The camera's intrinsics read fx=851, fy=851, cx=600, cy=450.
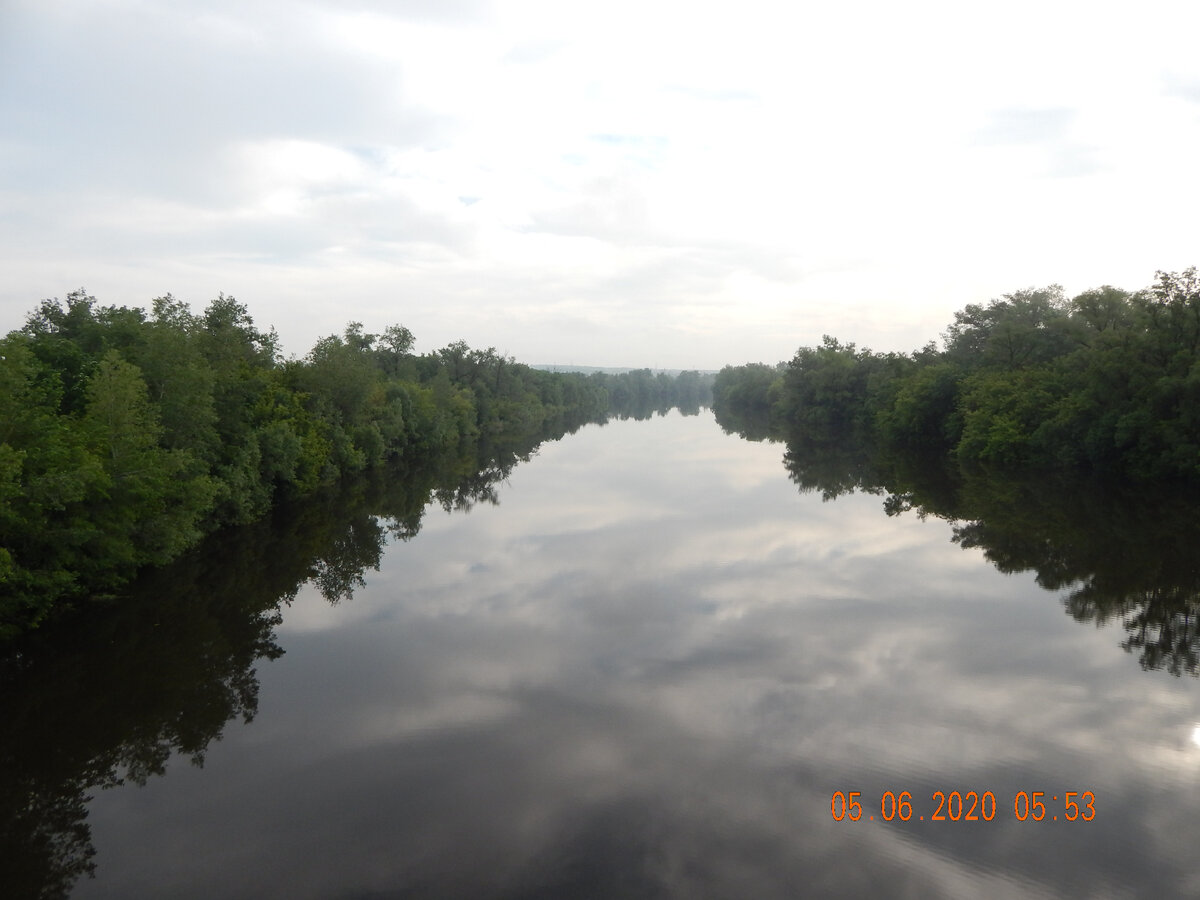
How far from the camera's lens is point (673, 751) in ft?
45.5

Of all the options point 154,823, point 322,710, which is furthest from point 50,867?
point 322,710

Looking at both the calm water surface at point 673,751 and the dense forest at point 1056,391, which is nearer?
the calm water surface at point 673,751

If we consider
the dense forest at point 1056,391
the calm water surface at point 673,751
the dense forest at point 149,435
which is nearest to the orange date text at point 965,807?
the calm water surface at point 673,751

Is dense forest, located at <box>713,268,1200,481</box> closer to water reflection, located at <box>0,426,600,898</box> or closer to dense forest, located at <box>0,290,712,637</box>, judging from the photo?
water reflection, located at <box>0,426,600,898</box>

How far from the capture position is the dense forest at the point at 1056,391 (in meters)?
41.1

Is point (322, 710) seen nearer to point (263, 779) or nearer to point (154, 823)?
point (263, 779)

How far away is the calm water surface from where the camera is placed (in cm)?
1063

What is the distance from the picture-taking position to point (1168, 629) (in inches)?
790

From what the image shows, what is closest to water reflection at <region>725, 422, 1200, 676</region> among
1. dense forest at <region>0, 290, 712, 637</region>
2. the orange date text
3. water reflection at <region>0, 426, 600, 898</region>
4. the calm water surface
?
the calm water surface

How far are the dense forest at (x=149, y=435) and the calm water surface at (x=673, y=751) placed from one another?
16.0 ft

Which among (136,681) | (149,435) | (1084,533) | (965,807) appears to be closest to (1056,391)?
(1084,533)

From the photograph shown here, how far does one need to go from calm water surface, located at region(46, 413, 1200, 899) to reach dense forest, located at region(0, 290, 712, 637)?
4.88 meters

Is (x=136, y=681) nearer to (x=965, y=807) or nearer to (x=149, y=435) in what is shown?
(x=149, y=435)

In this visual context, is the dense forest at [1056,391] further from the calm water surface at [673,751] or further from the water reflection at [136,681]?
the water reflection at [136,681]
